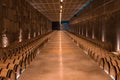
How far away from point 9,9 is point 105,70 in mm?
7472

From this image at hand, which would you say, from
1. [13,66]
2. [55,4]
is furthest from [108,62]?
[55,4]

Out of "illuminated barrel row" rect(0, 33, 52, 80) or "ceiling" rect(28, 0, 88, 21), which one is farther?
"ceiling" rect(28, 0, 88, 21)

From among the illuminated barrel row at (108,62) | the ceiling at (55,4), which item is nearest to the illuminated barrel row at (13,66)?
the illuminated barrel row at (108,62)

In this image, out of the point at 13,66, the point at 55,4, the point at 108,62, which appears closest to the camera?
the point at 13,66

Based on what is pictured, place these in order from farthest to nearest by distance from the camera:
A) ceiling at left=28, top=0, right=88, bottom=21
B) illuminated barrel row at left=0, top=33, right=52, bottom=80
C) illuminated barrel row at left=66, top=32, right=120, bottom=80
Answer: ceiling at left=28, top=0, right=88, bottom=21 < illuminated barrel row at left=66, top=32, right=120, bottom=80 < illuminated barrel row at left=0, top=33, right=52, bottom=80

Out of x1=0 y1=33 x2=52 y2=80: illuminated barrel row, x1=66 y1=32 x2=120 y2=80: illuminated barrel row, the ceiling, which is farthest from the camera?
the ceiling

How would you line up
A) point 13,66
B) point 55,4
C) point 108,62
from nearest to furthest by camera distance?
point 13,66 → point 108,62 → point 55,4

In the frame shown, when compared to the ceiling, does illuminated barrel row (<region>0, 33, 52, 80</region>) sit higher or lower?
lower

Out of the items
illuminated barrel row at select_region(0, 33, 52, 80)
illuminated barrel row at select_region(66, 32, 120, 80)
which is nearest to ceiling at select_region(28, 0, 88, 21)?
illuminated barrel row at select_region(66, 32, 120, 80)

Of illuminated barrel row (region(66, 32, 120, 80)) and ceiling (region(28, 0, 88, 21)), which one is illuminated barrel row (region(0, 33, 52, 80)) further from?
ceiling (region(28, 0, 88, 21))

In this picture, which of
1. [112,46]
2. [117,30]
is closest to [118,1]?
[117,30]

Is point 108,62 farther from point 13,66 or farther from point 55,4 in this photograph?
point 55,4

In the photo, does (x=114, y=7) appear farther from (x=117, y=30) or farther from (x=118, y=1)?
(x=117, y=30)

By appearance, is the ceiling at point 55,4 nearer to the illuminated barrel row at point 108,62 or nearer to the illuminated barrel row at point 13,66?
the illuminated barrel row at point 108,62
